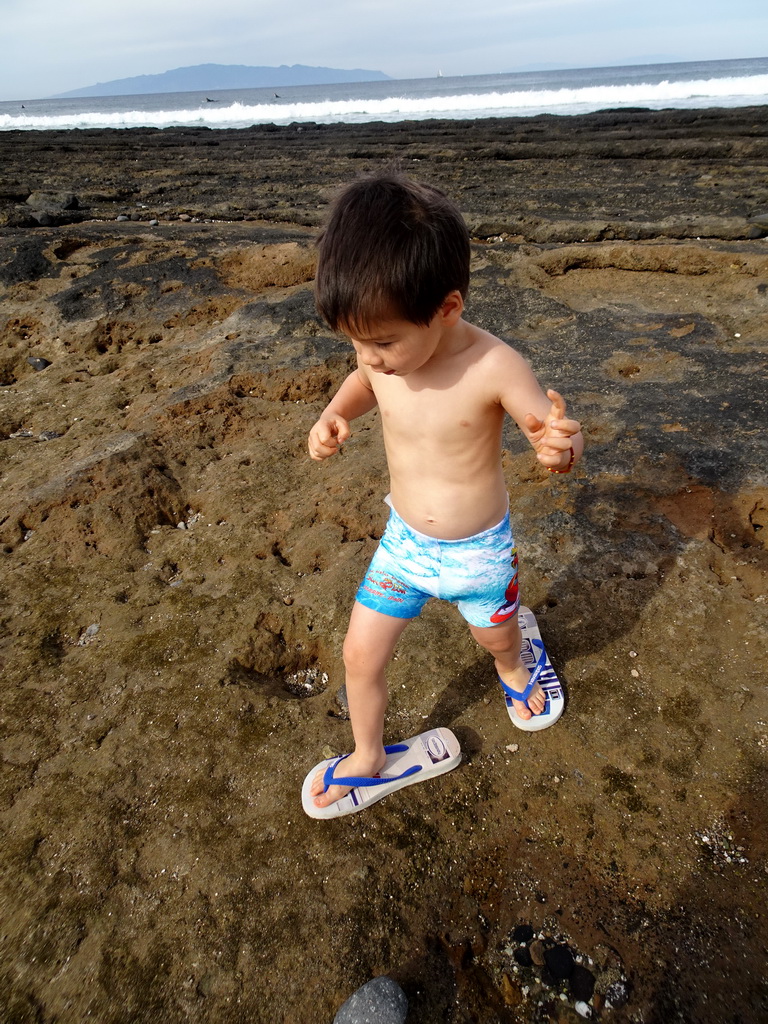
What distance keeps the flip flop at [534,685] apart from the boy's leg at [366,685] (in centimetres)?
49

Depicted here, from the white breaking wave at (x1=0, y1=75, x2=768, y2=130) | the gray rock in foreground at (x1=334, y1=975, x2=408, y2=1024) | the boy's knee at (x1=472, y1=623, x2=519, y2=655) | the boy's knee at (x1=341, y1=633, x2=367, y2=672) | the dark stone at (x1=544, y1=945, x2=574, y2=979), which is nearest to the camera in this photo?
the gray rock in foreground at (x1=334, y1=975, x2=408, y2=1024)

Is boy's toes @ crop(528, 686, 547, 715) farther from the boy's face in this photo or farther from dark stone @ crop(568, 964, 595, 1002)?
the boy's face

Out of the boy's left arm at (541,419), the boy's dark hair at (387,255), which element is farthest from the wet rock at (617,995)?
the boy's dark hair at (387,255)

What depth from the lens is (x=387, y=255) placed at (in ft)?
4.59

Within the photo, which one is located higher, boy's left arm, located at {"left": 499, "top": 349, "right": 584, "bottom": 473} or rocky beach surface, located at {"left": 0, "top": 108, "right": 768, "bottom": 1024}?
boy's left arm, located at {"left": 499, "top": 349, "right": 584, "bottom": 473}

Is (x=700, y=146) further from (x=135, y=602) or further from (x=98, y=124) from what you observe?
(x=98, y=124)

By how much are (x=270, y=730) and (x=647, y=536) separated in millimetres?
1806

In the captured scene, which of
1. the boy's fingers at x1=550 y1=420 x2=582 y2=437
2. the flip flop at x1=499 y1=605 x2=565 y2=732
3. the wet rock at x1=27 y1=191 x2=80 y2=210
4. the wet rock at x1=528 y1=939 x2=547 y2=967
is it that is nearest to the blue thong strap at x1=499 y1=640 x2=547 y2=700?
the flip flop at x1=499 y1=605 x2=565 y2=732

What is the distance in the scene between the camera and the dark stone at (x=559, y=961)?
150 centimetres

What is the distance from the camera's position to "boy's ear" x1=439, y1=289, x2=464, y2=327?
1508 mm

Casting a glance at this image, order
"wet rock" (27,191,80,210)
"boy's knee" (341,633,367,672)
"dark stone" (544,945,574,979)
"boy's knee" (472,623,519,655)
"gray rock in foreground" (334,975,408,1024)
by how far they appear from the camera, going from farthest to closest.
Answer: "wet rock" (27,191,80,210) < "boy's knee" (472,623,519,655) < "boy's knee" (341,633,367,672) < "dark stone" (544,945,574,979) < "gray rock in foreground" (334,975,408,1024)

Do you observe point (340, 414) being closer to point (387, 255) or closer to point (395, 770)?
point (387, 255)

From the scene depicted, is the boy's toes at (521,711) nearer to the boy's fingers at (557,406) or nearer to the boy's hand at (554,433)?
the boy's hand at (554,433)

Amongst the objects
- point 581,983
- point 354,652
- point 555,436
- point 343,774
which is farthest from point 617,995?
point 555,436
